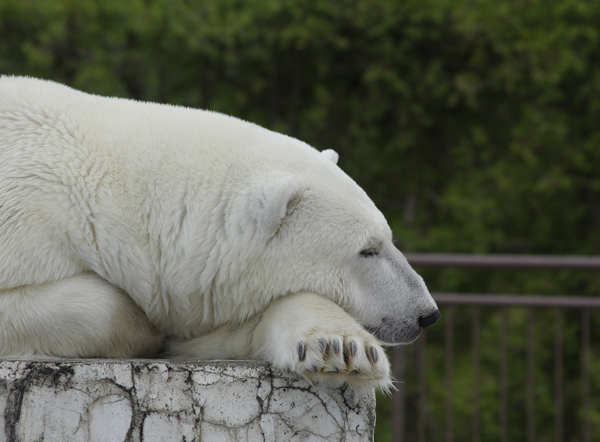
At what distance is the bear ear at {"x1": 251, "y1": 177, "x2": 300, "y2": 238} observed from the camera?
1.75m

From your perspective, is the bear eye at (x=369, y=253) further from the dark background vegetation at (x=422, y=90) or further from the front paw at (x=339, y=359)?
the dark background vegetation at (x=422, y=90)

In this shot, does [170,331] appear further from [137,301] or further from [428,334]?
[428,334]

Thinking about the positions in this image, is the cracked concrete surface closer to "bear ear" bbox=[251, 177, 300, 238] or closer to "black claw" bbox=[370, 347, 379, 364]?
"black claw" bbox=[370, 347, 379, 364]

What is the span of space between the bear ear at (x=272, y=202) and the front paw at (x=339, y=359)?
13.8 inches

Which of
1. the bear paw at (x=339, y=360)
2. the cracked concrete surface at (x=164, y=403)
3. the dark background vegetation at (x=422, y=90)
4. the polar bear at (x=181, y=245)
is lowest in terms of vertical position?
the cracked concrete surface at (x=164, y=403)

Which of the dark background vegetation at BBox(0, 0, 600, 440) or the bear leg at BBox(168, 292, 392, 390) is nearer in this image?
the bear leg at BBox(168, 292, 392, 390)

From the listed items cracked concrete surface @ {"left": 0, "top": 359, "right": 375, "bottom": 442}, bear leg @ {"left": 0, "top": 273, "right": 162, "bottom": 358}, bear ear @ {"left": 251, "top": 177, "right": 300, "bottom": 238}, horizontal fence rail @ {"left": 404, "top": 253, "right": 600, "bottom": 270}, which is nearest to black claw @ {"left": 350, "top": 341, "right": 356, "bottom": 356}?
cracked concrete surface @ {"left": 0, "top": 359, "right": 375, "bottom": 442}

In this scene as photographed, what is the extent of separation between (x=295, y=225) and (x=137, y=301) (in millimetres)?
482

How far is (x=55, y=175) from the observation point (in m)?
1.73

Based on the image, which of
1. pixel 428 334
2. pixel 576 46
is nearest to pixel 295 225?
pixel 428 334

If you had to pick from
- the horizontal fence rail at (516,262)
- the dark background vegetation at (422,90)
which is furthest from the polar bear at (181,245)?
the dark background vegetation at (422,90)

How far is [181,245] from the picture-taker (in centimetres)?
179

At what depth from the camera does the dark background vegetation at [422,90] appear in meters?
4.85

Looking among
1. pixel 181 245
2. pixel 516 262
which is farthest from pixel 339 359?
pixel 516 262
